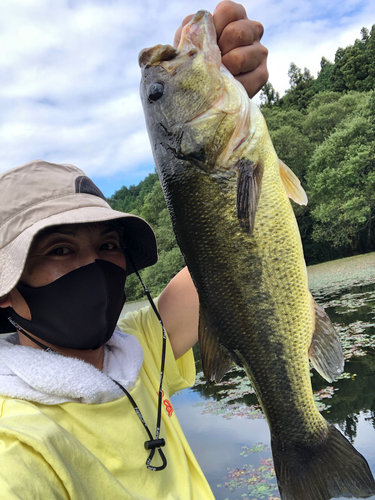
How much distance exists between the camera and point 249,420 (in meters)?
4.91

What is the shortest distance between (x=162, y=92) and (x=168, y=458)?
1552mm

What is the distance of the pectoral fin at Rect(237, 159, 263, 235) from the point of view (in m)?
1.47

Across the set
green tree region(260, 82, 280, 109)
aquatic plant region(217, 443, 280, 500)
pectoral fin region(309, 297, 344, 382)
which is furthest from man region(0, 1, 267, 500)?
green tree region(260, 82, 280, 109)

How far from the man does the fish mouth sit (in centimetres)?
3

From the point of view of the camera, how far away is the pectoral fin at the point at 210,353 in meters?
1.56

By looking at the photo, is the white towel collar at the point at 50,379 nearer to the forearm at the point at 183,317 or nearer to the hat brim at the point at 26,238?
the hat brim at the point at 26,238

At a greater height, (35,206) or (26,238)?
(35,206)

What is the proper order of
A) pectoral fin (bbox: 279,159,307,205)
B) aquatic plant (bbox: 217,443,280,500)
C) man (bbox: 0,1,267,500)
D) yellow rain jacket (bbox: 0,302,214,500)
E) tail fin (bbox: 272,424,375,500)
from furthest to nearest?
aquatic plant (bbox: 217,443,280,500) → pectoral fin (bbox: 279,159,307,205) → tail fin (bbox: 272,424,375,500) → man (bbox: 0,1,267,500) → yellow rain jacket (bbox: 0,302,214,500)

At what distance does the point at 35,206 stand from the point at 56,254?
0.22m

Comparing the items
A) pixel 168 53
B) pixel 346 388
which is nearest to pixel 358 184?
pixel 346 388

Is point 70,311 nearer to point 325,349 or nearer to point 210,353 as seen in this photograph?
point 210,353

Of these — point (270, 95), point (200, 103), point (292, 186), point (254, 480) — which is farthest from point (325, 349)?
point (270, 95)

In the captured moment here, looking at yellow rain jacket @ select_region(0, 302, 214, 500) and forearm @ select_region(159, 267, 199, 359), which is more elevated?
forearm @ select_region(159, 267, 199, 359)

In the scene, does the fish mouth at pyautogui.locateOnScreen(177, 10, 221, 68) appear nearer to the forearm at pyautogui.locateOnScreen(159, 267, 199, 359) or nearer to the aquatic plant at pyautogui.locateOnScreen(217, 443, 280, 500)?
the forearm at pyautogui.locateOnScreen(159, 267, 199, 359)
